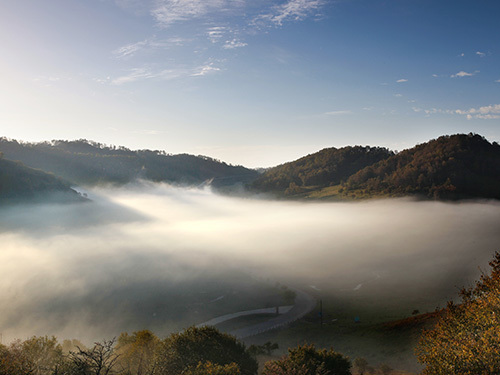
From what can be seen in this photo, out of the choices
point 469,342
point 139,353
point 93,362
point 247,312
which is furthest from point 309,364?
point 247,312

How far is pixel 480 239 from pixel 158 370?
184m

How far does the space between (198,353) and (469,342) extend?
29280 millimetres

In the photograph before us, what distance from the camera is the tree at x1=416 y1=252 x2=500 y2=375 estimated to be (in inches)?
1058

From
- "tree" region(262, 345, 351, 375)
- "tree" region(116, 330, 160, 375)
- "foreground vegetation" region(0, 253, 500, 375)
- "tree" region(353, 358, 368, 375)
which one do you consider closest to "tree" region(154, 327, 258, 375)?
"foreground vegetation" region(0, 253, 500, 375)

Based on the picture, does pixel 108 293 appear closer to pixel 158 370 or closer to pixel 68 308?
pixel 68 308

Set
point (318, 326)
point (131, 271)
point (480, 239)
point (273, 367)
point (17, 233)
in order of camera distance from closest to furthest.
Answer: point (273, 367)
point (318, 326)
point (131, 271)
point (480, 239)
point (17, 233)

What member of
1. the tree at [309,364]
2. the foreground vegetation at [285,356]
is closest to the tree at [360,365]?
the foreground vegetation at [285,356]

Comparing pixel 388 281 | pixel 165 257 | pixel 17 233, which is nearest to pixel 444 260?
pixel 388 281

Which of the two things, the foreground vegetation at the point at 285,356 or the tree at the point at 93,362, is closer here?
the tree at the point at 93,362

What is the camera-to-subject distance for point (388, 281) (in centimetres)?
12825

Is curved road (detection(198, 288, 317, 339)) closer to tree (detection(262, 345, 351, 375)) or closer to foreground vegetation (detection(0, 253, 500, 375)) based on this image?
foreground vegetation (detection(0, 253, 500, 375))

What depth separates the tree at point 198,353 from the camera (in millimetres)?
39844

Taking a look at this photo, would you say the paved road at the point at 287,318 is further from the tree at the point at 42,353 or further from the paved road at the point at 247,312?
the tree at the point at 42,353

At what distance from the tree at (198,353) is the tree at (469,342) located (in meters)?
22.2
